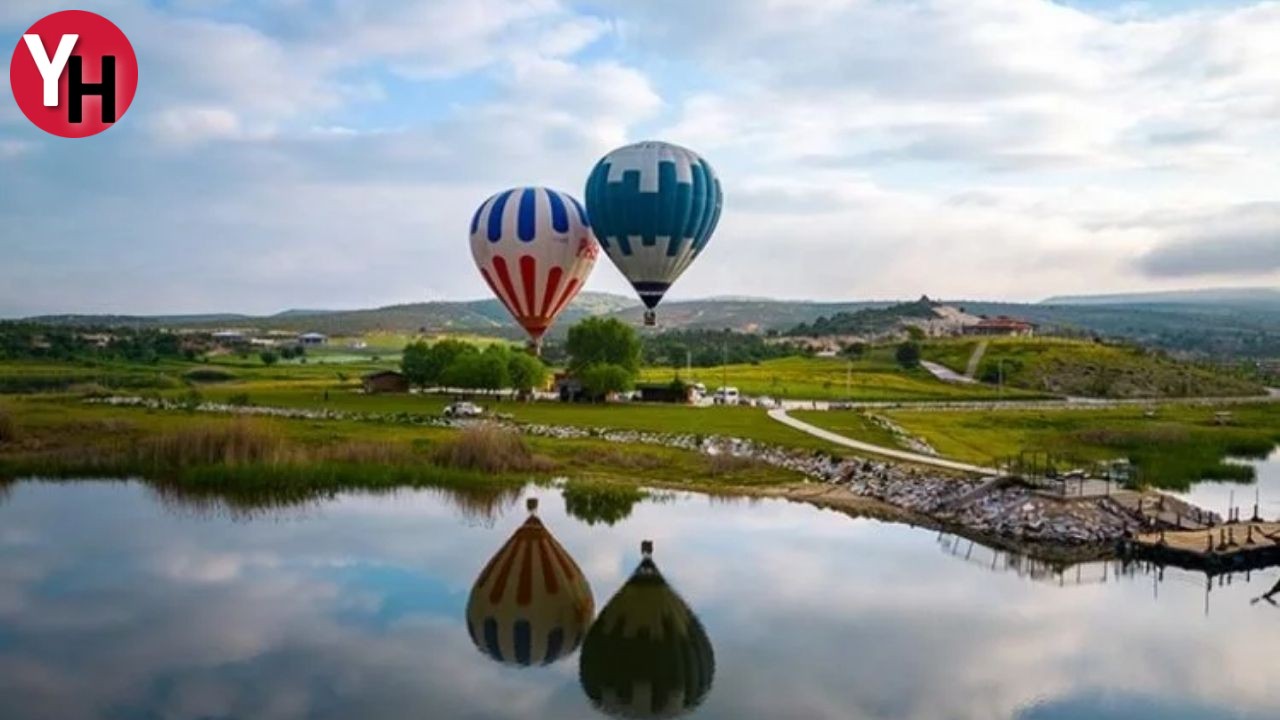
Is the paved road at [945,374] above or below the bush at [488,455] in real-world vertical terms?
above

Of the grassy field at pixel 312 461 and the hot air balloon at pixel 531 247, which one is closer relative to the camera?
the grassy field at pixel 312 461

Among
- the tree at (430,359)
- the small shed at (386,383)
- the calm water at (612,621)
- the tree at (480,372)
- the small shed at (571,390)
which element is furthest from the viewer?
the small shed at (386,383)

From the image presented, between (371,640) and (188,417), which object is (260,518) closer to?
(371,640)

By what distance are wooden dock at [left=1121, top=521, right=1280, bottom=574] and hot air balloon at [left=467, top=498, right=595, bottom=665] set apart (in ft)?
52.6

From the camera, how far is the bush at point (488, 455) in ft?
143

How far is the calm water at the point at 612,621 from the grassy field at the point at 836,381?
43420 mm

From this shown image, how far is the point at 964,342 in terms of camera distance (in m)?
115

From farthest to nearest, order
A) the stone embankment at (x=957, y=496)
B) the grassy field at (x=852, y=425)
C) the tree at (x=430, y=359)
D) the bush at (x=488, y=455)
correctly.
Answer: the tree at (x=430, y=359), the grassy field at (x=852, y=425), the bush at (x=488, y=455), the stone embankment at (x=957, y=496)

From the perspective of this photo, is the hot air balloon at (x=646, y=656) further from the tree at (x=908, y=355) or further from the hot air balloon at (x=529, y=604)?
the tree at (x=908, y=355)

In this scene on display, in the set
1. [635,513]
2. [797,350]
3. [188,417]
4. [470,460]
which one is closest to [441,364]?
[188,417]

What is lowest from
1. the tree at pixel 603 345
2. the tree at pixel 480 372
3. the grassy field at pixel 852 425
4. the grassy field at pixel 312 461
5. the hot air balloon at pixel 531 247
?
the grassy field at pixel 312 461

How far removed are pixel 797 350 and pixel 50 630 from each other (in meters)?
119

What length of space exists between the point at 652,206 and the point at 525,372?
30408 millimetres

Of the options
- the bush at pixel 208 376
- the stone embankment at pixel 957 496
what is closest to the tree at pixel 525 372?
the stone embankment at pixel 957 496
